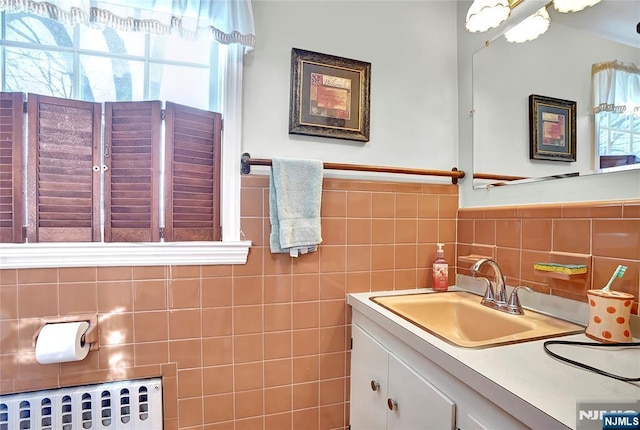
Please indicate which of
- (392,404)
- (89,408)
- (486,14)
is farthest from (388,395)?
(486,14)

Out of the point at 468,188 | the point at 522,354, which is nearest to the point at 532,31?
the point at 468,188

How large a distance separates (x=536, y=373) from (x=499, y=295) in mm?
536

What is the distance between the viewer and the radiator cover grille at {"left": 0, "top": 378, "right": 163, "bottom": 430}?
41.2 inches

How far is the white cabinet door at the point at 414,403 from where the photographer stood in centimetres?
80

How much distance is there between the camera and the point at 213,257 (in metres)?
1.22

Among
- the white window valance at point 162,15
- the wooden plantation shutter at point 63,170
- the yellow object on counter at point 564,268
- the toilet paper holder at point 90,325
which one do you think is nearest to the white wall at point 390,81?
the white window valance at point 162,15

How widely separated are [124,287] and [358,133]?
1142 millimetres

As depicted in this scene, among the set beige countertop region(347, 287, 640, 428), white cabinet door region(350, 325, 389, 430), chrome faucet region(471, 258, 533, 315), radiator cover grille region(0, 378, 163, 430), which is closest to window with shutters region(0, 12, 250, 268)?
radiator cover grille region(0, 378, 163, 430)

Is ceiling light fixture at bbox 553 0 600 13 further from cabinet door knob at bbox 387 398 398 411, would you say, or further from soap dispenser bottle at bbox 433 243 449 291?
cabinet door knob at bbox 387 398 398 411

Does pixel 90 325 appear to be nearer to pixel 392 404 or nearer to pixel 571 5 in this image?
pixel 392 404

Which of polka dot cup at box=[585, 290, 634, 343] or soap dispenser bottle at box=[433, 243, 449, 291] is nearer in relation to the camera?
polka dot cup at box=[585, 290, 634, 343]

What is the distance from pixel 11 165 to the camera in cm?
104

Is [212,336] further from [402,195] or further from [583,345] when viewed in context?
[583,345]

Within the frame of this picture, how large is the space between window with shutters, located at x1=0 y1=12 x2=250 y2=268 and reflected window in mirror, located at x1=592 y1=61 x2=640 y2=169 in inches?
49.9
